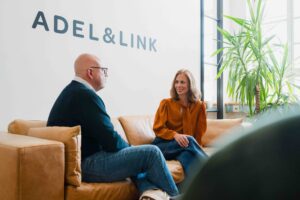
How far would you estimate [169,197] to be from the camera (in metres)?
1.88

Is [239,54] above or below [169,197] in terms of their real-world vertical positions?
above

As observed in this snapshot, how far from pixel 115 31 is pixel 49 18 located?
783 millimetres

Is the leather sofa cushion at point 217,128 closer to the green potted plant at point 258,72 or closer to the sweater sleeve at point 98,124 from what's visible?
the green potted plant at point 258,72

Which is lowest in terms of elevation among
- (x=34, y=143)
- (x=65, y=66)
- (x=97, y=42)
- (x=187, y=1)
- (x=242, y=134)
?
(x=34, y=143)

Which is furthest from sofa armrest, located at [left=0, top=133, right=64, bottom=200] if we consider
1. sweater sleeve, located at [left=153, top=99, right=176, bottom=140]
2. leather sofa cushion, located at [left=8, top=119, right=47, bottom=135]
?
sweater sleeve, located at [left=153, top=99, right=176, bottom=140]

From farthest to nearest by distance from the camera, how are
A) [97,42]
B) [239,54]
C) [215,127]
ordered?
1. [239,54]
2. [215,127]
3. [97,42]

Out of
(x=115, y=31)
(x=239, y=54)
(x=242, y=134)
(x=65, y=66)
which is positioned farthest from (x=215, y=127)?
(x=242, y=134)

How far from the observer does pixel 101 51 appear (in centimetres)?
317

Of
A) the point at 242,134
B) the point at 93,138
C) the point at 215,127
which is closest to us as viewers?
the point at 242,134

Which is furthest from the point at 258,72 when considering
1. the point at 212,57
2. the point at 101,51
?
the point at 101,51

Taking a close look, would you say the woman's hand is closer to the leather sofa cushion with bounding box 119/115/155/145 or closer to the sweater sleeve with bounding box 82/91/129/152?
the leather sofa cushion with bounding box 119/115/155/145

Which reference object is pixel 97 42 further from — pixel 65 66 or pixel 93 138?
pixel 93 138

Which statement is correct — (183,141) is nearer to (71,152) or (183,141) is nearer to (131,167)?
(131,167)

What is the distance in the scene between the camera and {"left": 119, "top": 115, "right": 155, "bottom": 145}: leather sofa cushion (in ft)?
9.67
